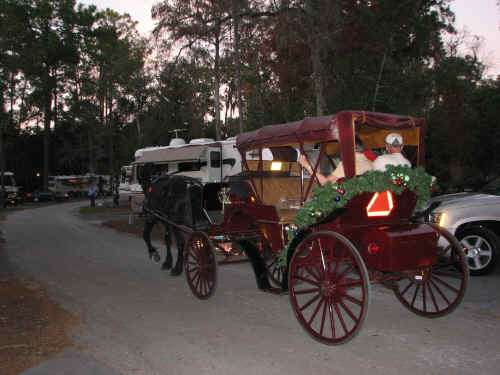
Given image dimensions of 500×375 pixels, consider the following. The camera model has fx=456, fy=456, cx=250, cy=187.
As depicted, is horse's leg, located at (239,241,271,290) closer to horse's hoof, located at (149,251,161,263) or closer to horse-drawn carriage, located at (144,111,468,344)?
horse-drawn carriage, located at (144,111,468,344)

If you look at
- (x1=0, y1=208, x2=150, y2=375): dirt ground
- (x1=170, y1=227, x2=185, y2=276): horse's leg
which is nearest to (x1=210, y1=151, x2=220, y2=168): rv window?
(x1=170, y1=227, x2=185, y2=276): horse's leg

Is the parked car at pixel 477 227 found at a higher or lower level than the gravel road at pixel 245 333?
higher

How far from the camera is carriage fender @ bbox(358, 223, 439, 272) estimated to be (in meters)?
4.54

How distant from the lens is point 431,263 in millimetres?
4793

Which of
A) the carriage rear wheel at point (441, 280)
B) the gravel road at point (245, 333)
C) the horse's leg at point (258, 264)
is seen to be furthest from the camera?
the horse's leg at point (258, 264)

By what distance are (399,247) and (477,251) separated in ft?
12.4

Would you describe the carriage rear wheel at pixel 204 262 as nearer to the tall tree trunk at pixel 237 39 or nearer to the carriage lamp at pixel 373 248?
the carriage lamp at pixel 373 248

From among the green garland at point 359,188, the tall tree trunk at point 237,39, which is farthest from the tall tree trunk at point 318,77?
the green garland at point 359,188

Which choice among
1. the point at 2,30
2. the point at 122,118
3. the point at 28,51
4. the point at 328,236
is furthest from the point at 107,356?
the point at 122,118

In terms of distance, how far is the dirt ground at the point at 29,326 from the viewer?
173 inches

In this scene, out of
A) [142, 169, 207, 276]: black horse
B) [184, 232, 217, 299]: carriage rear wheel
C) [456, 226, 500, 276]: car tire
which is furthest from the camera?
[142, 169, 207, 276]: black horse

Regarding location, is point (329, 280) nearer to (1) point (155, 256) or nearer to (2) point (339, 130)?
(2) point (339, 130)

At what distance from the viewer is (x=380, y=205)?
480cm

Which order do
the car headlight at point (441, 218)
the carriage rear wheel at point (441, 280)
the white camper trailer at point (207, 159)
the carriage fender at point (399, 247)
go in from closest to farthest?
the carriage fender at point (399, 247), the carriage rear wheel at point (441, 280), the car headlight at point (441, 218), the white camper trailer at point (207, 159)
